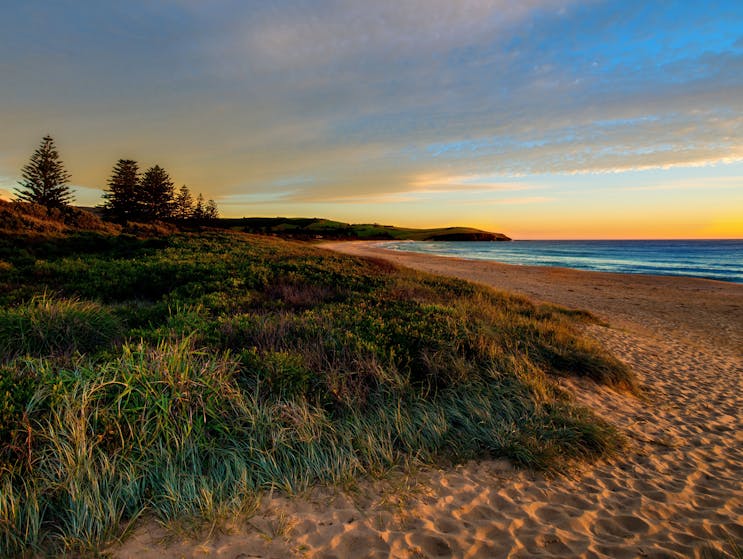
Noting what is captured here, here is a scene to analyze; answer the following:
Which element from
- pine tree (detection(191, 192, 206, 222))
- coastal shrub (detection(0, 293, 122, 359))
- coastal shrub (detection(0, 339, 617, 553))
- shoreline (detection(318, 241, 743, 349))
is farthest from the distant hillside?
coastal shrub (detection(0, 339, 617, 553))

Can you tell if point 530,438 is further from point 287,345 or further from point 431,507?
point 287,345

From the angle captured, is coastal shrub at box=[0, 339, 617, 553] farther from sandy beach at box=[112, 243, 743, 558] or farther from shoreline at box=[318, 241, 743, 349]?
shoreline at box=[318, 241, 743, 349]

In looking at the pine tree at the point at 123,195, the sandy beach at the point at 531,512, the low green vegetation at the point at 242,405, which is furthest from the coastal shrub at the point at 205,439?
the pine tree at the point at 123,195

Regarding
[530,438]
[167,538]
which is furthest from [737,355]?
[167,538]

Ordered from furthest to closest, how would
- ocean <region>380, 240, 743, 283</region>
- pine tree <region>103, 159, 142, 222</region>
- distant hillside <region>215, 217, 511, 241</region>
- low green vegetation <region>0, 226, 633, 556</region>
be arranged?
distant hillside <region>215, 217, 511, 241</region>, pine tree <region>103, 159, 142, 222</region>, ocean <region>380, 240, 743, 283</region>, low green vegetation <region>0, 226, 633, 556</region>

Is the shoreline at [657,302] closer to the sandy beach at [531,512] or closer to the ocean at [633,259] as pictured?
the sandy beach at [531,512]

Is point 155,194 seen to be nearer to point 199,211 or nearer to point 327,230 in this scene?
point 199,211

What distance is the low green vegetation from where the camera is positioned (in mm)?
3279

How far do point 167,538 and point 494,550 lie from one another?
2.77 m

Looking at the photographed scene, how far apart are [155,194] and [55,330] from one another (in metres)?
62.5

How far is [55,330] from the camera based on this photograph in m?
6.19

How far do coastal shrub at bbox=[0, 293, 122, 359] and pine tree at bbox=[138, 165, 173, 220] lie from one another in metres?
59.1

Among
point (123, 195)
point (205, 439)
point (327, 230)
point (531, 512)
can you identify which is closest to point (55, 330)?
point (205, 439)

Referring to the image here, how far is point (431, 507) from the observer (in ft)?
11.9
